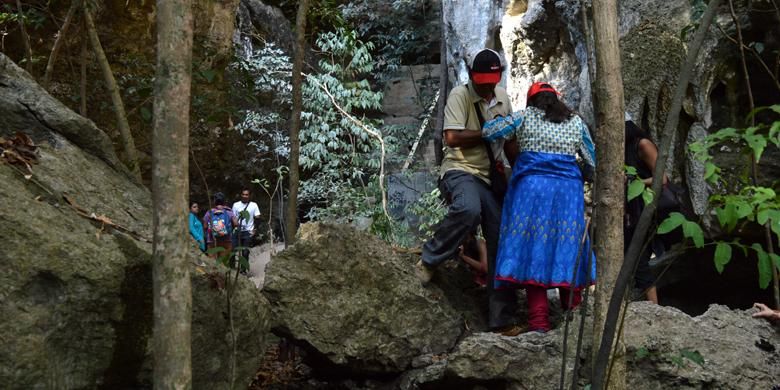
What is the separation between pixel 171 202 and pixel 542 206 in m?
2.73

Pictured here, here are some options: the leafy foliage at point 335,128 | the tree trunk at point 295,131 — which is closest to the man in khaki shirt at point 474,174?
the tree trunk at point 295,131

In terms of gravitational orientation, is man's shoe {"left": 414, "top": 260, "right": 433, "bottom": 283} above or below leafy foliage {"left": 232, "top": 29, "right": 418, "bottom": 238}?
below

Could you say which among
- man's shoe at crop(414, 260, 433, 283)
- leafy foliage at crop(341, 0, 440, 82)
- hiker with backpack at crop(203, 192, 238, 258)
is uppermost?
leafy foliage at crop(341, 0, 440, 82)

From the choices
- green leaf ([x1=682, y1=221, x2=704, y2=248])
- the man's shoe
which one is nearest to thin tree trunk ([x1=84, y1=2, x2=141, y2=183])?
the man's shoe

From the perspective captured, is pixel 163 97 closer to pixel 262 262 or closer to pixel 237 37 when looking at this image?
pixel 262 262

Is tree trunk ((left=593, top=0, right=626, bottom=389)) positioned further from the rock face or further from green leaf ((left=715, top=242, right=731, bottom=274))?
the rock face

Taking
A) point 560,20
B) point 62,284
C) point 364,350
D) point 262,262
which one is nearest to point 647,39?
point 560,20

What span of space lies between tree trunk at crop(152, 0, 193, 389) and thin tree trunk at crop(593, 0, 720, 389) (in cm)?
159

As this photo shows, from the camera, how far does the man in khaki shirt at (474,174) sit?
539 cm

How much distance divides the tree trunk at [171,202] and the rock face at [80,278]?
53 cm

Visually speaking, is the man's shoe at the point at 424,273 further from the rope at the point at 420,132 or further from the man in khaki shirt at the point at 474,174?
the rope at the point at 420,132

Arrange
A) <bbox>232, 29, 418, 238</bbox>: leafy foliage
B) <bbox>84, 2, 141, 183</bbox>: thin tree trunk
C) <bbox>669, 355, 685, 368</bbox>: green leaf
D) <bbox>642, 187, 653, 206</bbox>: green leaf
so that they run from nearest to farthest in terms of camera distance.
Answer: <bbox>642, 187, 653, 206</bbox>: green leaf
<bbox>669, 355, 685, 368</bbox>: green leaf
<bbox>84, 2, 141, 183</bbox>: thin tree trunk
<bbox>232, 29, 418, 238</bbox>: leafy foliage

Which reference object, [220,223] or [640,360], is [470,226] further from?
[220,223]

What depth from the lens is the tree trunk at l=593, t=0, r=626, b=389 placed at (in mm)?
3752
